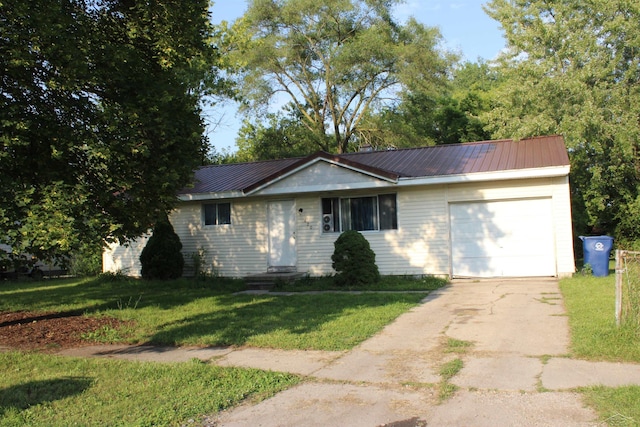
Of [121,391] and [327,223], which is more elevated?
[327,223]

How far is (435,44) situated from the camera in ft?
97.5

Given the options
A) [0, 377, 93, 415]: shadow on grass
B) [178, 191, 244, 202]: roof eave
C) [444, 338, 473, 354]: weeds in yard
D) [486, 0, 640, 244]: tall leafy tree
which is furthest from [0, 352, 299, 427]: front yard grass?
[486, 0, 640, 244]: tall leafy tree

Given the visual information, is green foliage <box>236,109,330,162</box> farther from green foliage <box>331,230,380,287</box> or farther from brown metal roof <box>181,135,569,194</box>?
green foliage <box>331,230,380,287</box>

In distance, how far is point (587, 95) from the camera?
18984mm

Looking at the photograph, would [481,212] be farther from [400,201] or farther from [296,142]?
[296,142]

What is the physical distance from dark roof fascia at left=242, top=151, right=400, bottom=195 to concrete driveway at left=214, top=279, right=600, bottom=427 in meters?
5.46

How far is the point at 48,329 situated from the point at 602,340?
8.99 meters

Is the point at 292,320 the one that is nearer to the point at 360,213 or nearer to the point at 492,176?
the point at 360,213

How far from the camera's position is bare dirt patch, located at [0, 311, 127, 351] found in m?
8.95

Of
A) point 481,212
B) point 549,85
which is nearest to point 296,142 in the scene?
point 549,85

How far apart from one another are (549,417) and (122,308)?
9.42 metres

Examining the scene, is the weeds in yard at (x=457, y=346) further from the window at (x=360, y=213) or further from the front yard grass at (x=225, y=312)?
the window at (x=360, y=213)

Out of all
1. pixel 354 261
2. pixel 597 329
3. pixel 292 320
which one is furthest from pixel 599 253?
pixel 292 320

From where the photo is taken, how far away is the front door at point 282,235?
16.5m
